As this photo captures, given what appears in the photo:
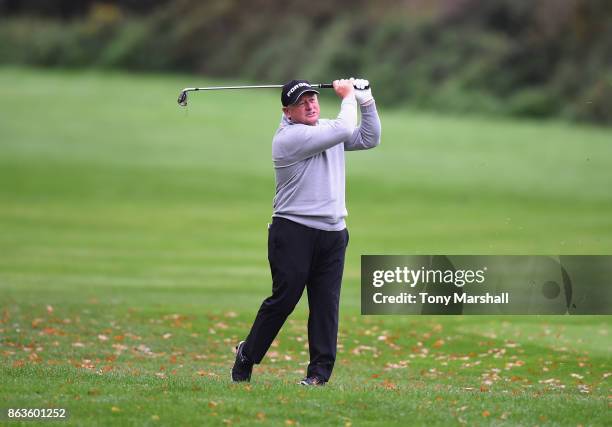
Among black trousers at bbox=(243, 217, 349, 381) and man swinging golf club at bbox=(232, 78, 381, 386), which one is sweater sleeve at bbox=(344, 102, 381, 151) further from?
black trousers at bbox=(243, 217, 349, 381)

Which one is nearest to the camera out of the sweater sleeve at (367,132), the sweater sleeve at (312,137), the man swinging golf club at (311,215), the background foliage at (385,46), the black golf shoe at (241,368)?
the sweater sleeve at (312,137)

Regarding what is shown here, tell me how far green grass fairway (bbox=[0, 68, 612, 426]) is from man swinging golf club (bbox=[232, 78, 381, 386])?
526 mm

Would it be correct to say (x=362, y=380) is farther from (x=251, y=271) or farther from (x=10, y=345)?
(x=251, y=271)

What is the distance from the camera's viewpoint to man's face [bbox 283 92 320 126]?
864 centimetres

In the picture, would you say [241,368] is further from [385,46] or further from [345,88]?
[385,46]

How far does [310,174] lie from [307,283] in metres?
0.88

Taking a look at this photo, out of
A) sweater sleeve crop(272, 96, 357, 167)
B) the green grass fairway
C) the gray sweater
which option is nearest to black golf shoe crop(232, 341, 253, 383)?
the green grass fairway

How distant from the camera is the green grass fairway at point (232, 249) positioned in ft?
27.0

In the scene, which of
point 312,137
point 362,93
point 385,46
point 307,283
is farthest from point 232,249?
point 385,46

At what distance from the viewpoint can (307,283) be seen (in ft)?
29.1

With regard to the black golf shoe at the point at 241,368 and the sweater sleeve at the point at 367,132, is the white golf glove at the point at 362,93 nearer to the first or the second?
the sweater sleeve at the point at 367,132

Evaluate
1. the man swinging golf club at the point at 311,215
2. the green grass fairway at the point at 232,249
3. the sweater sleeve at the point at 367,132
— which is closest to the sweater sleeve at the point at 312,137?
the man swinging golf club at the point at 311,215

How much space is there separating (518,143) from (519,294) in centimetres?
2841

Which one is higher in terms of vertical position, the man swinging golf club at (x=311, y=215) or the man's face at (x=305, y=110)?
the man's face at (x=305, y=110)
